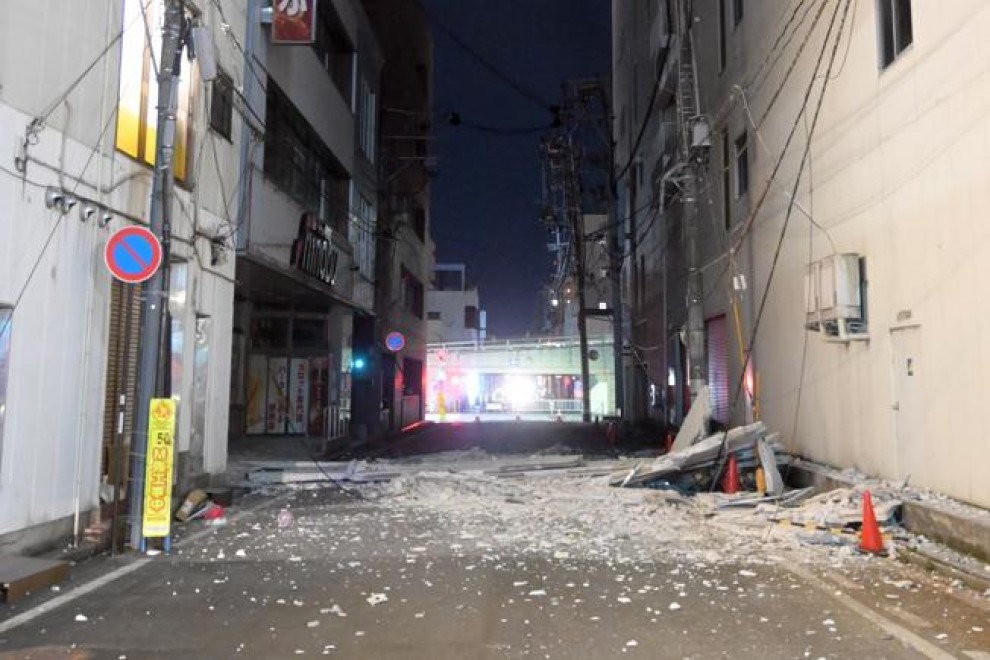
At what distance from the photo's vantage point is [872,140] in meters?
9.91

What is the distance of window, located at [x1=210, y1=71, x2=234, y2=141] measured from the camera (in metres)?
11.6

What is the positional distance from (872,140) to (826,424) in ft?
14.3

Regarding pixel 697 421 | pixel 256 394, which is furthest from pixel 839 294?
pixel 256 394

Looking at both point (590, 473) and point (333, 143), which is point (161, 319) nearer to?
point (590, 473)

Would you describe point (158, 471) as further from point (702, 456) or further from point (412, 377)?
point (412, 377)

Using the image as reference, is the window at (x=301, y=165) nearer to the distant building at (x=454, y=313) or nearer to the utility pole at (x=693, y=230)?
the utility pole at (x=693, y=230)

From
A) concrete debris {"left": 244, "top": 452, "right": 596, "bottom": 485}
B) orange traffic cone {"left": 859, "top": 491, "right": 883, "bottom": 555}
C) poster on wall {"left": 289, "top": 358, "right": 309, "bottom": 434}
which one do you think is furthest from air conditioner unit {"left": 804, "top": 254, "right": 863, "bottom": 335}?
poster on wall {"left": 289, "top": 358, "right": 309, "bottom": 434}

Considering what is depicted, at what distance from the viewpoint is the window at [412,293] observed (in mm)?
31141

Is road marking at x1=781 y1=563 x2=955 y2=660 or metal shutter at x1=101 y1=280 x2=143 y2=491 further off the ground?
metal shutter at x1=101 y1=280 x2=143 y2=491

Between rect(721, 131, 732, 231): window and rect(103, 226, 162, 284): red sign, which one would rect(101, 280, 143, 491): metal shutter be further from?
rect(721, 131, 732, 231): window

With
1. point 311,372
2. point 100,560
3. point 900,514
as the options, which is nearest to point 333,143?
point 311,372

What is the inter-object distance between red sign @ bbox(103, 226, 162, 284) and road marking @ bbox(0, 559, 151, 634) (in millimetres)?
2753

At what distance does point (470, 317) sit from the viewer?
78562 millimetres

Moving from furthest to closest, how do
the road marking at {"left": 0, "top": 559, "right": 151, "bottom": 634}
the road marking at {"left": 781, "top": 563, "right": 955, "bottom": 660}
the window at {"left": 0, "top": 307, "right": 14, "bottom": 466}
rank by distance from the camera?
the window at {"left": 0, "top": 307, "right": 14, "bottom": 466}
the road marking at {"left": 0, "top": 559, "right": 151, "bottom": 634}
the road marking at {"left": 781, "top": 563, "right": 955, "bottom": 660}
